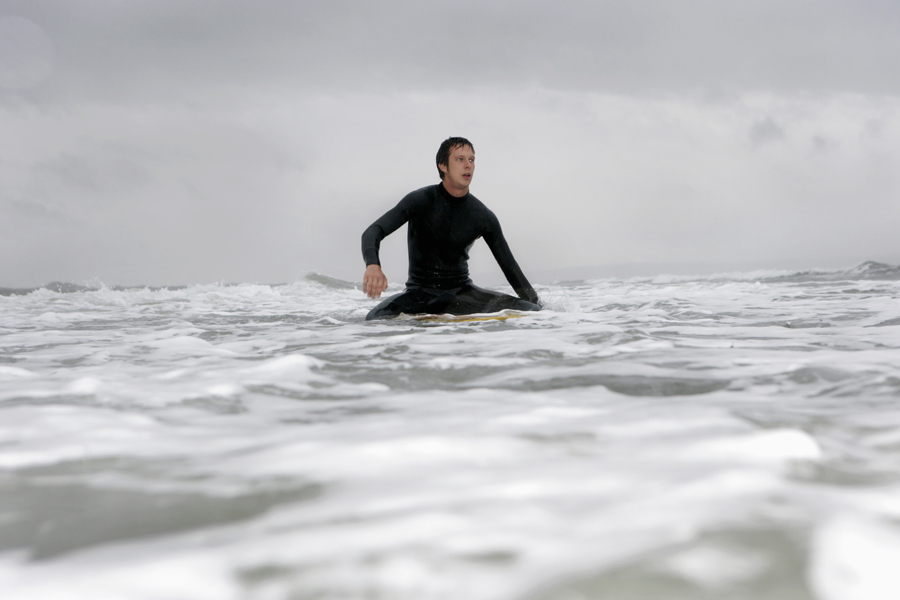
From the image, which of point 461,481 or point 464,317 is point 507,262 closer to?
point 464,317

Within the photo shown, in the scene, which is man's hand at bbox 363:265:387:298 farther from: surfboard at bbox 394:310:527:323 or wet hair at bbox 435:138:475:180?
wet hair at bbox 435:138:475:180

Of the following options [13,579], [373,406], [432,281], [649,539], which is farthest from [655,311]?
[13,579]

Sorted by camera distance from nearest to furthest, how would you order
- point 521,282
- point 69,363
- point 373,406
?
point 373,406 → point 69,363 → point 521,282

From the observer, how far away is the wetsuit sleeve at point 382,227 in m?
4.69

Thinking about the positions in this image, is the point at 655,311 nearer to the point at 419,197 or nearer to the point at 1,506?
the point at 419,197

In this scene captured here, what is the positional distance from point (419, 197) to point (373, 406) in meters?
3.55

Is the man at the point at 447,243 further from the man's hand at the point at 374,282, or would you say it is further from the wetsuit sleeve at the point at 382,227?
the man's hand at the point at 374,282

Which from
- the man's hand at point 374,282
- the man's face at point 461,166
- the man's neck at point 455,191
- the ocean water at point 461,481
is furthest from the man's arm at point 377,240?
the ocean water at point 461,481

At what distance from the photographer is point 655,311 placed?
16.4 feet

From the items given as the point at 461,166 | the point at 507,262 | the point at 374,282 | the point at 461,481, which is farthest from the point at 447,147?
the point at 461,481

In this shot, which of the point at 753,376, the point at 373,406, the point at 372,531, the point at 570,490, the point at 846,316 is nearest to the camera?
the point at 372,531

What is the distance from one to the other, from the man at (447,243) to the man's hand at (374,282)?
454 mm

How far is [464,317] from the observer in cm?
459

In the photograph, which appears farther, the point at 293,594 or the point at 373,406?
the point at 373,406
